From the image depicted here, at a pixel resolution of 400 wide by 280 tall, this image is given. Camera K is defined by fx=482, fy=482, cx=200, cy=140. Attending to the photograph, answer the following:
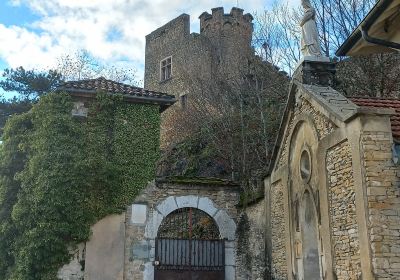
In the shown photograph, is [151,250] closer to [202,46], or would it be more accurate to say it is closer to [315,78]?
[315,78]

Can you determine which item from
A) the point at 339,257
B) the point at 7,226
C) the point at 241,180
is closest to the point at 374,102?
the point at 339,257

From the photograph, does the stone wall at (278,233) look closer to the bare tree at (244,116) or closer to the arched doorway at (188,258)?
the arched doorway at (188,258)

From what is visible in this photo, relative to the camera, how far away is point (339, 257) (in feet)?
28.8

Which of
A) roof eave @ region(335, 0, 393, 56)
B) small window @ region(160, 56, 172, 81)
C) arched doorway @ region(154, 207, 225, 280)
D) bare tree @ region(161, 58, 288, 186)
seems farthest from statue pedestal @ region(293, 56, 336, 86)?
small window @ region(160, 56, 172, 81)

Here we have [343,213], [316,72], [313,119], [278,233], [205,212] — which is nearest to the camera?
[343,213]

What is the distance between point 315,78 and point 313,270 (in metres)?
4.33

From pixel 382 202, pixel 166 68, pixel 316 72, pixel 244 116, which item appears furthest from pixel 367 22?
pixel 166 68

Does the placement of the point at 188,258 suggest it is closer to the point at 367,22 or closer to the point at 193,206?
the point at 193,206

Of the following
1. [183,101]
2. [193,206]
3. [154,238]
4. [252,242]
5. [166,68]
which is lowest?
[252,242]

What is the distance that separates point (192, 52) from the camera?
3023 cm

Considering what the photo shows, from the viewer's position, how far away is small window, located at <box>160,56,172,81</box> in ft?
108

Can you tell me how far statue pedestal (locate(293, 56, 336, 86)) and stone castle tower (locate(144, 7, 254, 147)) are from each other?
1053cm

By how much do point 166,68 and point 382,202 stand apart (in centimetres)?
2693

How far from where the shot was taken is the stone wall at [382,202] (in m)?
7.48
